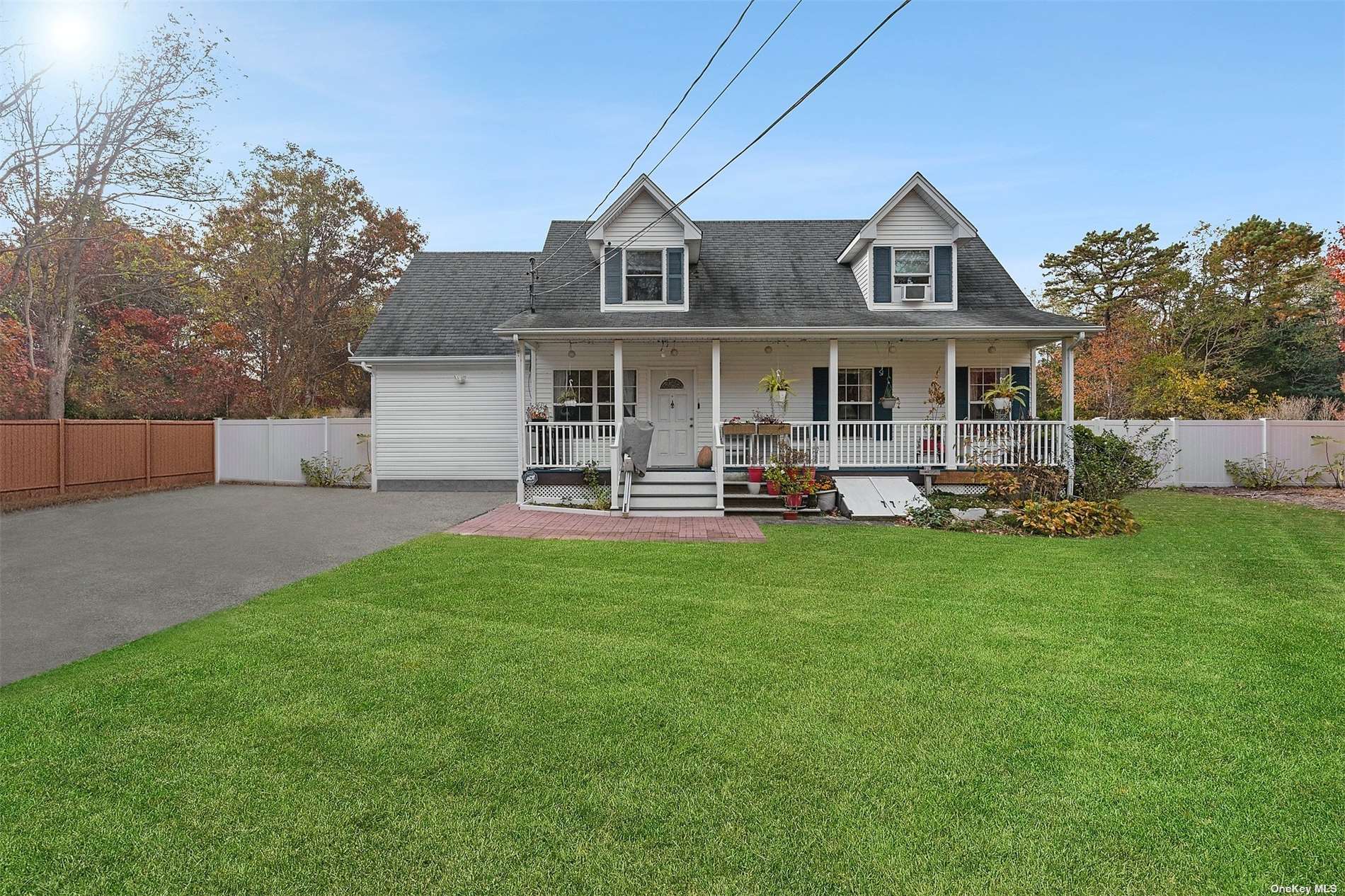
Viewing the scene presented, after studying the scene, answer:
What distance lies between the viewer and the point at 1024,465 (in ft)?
39.0

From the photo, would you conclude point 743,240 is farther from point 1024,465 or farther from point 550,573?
point 550,573

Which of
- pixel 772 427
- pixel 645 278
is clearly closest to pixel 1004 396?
pixel 772 427

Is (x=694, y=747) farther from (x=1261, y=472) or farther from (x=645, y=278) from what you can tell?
(x=1261, y=472)

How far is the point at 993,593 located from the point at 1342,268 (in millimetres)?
17696

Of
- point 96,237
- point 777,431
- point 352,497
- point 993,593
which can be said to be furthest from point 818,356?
point 96,237

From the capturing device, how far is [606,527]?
1036 centimetres

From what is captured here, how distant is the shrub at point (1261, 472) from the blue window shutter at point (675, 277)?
15246 mm

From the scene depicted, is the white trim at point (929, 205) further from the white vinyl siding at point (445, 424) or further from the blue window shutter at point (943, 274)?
the white vinyl siding at point (445, 424)

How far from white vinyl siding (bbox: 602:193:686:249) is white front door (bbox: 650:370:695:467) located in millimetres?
3015

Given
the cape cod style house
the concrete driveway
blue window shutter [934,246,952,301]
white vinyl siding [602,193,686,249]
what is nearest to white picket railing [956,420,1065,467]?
the cape cod style house

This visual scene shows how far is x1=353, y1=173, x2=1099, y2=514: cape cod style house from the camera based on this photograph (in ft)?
41.3

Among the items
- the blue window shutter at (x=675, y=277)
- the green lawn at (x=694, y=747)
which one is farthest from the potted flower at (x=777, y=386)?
the green lawn at (x=694, y=747)

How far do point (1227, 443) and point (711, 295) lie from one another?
14.3 metres

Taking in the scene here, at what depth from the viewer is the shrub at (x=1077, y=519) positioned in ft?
31.7
